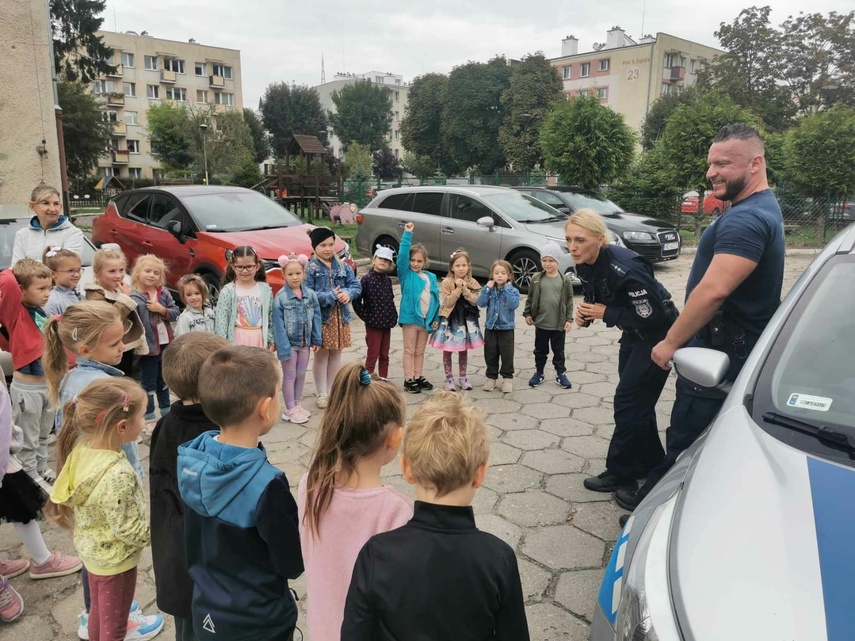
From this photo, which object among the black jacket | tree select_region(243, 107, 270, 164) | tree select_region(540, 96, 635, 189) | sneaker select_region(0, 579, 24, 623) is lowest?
sneaker select_region(0, 579, 24, 623)

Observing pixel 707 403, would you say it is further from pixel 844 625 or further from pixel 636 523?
pixel 844 625

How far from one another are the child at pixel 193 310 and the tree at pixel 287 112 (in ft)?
208

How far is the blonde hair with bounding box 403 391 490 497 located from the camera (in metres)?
1.50

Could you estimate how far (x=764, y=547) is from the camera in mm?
1519

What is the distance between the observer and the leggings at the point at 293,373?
5.08 meters

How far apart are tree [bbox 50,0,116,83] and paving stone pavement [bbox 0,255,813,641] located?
2897cm

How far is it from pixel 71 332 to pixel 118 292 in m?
1.83

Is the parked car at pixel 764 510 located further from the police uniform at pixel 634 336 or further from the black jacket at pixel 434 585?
the police uniform at pixel 634 336

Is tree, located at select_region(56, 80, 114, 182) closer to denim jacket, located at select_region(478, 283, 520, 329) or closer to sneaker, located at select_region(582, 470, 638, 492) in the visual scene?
denim jacket, located at select_region(478, 283, 520, 329)

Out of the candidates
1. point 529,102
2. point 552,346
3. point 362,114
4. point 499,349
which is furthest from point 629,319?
point 362,114

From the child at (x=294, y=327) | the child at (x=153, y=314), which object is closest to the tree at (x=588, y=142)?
the child at (x=294, y=327)

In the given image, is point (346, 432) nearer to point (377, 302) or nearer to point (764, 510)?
point (764, 510)

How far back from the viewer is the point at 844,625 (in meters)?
1.29

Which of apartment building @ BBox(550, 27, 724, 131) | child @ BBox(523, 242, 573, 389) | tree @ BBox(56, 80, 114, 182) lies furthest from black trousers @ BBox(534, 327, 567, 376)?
apartment building @ BBox(550, 27, 724, 131)
